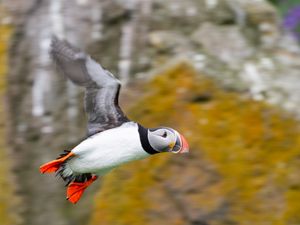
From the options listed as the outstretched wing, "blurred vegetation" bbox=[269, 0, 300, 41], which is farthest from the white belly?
"blurred vegetation" bbox=[269, 0, 300, 41]

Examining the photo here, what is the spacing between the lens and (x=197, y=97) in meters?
6.47

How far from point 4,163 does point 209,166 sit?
1.38m

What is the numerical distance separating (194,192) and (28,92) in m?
1.43

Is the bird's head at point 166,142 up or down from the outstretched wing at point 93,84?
down

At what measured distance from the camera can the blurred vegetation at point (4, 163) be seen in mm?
6633

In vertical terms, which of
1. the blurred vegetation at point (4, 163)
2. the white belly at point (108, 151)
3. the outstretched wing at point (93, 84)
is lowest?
the blurred vegetation at point (4, 163)

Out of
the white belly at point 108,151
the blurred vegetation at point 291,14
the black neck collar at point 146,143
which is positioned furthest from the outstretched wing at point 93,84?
the blurred vegetation at point 291,14

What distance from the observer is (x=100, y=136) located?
16.4ft

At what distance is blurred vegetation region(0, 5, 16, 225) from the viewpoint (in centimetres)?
663

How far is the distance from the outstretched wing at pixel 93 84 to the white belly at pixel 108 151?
131mm

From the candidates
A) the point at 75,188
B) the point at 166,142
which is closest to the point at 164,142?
the point at 166,142

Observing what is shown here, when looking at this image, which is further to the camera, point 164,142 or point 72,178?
point 72,178

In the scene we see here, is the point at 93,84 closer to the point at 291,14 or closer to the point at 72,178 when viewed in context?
the point at 72,178

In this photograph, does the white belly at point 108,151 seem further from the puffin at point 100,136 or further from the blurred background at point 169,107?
the blurred background at point 169,107
